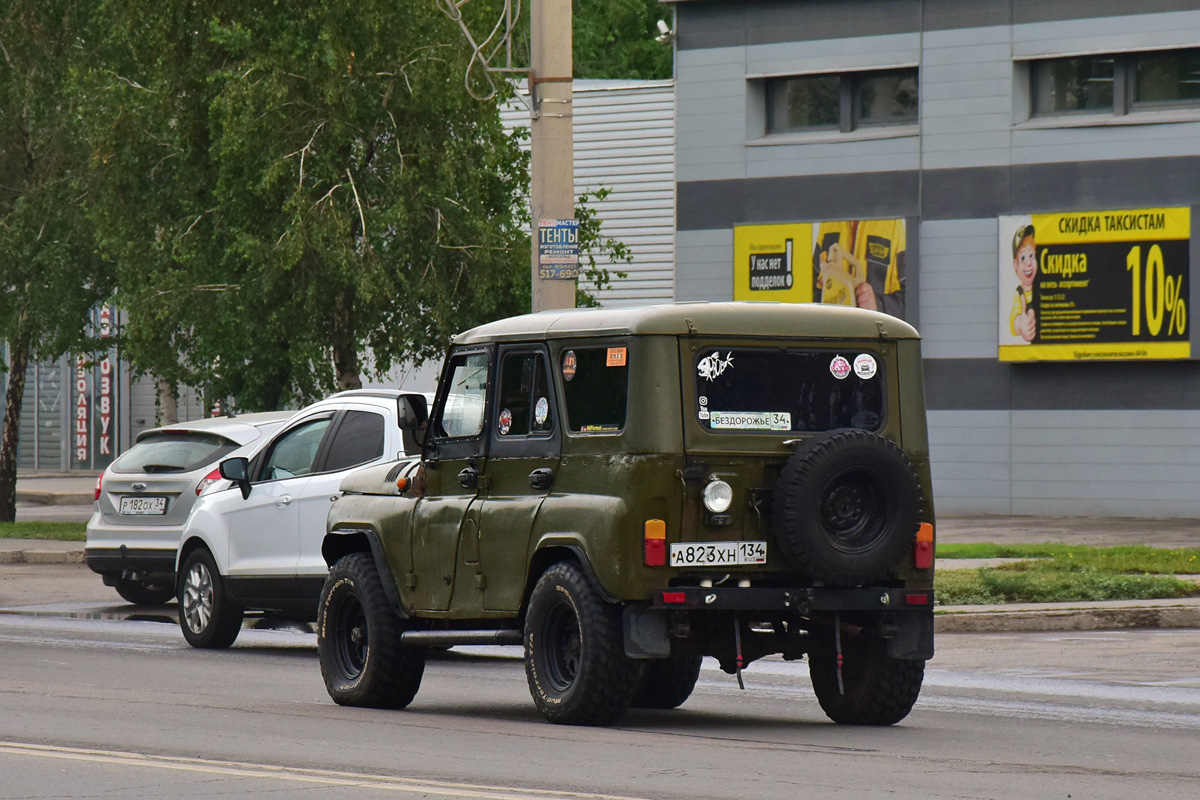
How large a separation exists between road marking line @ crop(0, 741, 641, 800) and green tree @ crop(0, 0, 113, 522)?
737 inches

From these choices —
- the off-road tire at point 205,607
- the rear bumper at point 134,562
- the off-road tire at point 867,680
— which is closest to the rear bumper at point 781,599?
the off-road tire at point 867,680

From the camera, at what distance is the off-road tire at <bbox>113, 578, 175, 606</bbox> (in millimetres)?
18391

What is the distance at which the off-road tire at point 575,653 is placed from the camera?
9.62 metres

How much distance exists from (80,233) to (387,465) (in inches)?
664

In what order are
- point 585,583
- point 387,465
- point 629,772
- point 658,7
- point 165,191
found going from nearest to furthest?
1. point 629,772
2. point 585,583
3. point 387,465
4. point 165,191
5. point 658,7

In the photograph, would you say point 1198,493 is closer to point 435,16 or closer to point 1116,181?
point 1116,181

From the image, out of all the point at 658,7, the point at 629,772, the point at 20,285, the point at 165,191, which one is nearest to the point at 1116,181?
the point at 165,191

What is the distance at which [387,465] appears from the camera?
38.6ft

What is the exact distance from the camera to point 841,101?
29.5 m

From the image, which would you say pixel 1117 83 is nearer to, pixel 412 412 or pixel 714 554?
pixel 412 412

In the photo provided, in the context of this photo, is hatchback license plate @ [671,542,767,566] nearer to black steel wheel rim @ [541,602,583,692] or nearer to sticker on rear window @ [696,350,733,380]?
black steel wheel rim @ [541,602,583,692]

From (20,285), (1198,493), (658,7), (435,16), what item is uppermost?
(658,7)

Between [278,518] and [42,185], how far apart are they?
561 inches

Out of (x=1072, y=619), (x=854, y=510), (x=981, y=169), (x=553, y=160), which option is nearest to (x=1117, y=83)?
(x=981, y=169)
